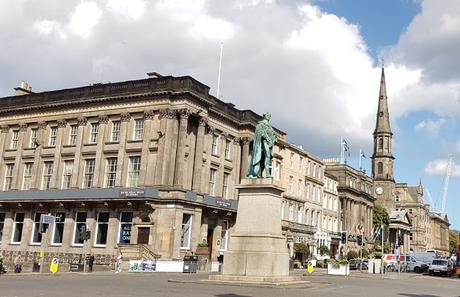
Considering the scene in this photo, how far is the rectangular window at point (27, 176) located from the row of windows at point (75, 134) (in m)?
2.09

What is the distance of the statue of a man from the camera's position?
2342 cm

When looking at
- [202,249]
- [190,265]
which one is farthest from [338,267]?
[190,265]

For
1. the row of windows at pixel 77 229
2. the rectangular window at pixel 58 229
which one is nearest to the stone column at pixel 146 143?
the row of windows at pixel 77 229

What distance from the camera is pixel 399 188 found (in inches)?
6442

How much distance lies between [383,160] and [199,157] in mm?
95969

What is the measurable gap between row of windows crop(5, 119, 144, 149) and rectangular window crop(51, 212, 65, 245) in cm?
730

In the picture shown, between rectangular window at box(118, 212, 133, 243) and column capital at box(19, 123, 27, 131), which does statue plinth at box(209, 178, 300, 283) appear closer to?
rectangular window at box(118, 212, 133, 243)

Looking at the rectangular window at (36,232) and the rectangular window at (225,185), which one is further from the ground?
Answer: the rectangular window at (225,185)

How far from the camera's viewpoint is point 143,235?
4334 cm

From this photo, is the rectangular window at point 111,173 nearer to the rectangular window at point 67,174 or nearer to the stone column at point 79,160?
the stone column at point 79,160

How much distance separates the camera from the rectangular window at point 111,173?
47.1m

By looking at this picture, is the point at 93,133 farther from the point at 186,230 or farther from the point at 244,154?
the point at 244,154

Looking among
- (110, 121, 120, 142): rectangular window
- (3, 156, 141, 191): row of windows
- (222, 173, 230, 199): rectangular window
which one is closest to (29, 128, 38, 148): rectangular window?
(3, 156, 141, 191): row of windows

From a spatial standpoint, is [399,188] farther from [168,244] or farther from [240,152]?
[168,244]
